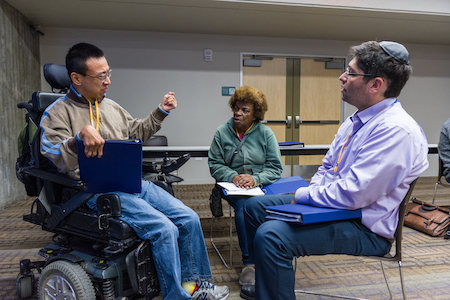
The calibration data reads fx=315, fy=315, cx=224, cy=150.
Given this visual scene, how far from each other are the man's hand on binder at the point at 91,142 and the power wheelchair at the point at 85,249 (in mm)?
193

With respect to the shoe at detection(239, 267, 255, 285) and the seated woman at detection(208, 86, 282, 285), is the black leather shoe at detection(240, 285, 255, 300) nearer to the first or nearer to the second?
the shoe at detection(239, 267, 255, 285)

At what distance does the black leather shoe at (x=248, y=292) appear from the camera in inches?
73.2

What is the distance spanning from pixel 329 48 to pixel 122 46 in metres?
3.86


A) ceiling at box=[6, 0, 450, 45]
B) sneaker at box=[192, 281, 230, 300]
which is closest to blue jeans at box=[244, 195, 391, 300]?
sneaker at box=[192, 281, 230, 300]

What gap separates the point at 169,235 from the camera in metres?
1.52

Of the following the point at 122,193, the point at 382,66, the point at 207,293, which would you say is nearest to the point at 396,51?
the point at 382,66

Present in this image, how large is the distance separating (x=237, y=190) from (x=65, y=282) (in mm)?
1100

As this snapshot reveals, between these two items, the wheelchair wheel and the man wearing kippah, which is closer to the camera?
the man wearing kippah

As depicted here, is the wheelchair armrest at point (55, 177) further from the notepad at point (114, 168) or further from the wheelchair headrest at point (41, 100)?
the wheelchair headrest at point (41, 100)

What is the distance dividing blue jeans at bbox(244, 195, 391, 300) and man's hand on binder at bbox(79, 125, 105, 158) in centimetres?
80

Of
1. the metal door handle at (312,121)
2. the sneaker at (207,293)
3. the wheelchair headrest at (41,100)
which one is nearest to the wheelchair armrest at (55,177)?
the wheelchair headrest at (41,100)

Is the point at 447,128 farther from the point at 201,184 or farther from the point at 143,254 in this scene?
the point at 201,184

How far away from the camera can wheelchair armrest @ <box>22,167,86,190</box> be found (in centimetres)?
147

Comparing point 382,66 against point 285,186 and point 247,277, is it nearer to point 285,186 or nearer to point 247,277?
point 285,186
